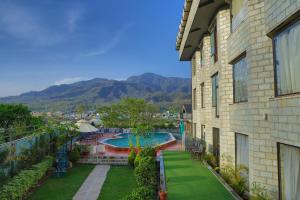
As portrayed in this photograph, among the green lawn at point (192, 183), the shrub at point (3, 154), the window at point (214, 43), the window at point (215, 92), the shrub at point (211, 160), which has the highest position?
the window at point (214, 43)

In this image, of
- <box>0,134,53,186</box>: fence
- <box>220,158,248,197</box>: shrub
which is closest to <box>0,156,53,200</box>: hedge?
<box>0,134,53,186</box>: fence

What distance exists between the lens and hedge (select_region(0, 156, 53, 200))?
1077 centimetres

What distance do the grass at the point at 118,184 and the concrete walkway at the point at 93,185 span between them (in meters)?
0.27

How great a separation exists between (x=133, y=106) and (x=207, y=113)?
37.3 m

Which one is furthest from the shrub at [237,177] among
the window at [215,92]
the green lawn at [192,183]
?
the window at [215,92]

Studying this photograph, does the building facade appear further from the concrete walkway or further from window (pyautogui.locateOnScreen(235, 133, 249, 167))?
the concrete walkway

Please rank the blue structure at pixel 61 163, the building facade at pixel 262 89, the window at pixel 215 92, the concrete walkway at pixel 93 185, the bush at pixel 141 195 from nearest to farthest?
the building facade at pixel 262 89
the bush at pixel 141 195
the concrete walkway at pixel 93 185
the window at pixel 215 92
the blue structure at pixel 61 163

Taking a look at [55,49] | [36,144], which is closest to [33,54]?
[55,49]

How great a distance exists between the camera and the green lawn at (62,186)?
1254cm

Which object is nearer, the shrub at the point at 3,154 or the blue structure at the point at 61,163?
the shrub at the point at 3,154

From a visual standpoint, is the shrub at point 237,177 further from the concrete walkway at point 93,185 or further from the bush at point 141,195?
the concrete walkway at point 93,185

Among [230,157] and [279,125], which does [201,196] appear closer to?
[230,157]

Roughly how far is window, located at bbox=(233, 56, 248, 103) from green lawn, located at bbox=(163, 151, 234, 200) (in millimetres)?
3315

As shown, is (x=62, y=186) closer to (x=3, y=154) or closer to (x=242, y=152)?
(x=3, y=154)
